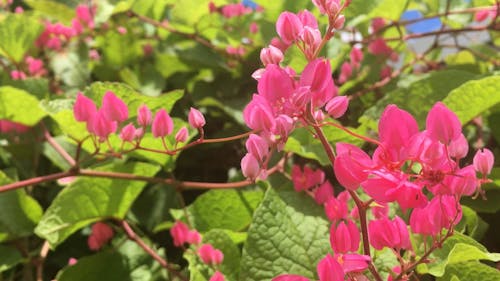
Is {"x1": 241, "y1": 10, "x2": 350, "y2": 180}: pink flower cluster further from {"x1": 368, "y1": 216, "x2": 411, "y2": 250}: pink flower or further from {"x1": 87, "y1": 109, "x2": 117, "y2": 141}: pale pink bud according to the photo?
{"x1": 87, "y1": 109, "x2": 117, "y2": 141}: pale pink bud

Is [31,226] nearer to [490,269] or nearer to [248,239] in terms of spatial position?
[248,239]

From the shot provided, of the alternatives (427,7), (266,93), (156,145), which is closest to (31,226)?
(156,145)

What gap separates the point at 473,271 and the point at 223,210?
0.92 feet

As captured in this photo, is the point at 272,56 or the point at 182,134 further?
the point at 182,134

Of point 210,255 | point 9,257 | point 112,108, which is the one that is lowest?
point 9,257

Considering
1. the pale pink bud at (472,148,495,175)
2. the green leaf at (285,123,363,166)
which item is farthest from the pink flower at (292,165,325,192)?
the pale pink bud at (472,148,495,175)

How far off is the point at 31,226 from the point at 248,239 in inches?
12.9

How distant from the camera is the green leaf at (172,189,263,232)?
598mm

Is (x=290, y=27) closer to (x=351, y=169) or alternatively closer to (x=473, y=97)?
(x=351, y=169)

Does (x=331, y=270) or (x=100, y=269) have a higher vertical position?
(x=331, y=270)

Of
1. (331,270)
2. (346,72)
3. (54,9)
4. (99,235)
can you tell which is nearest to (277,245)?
(331,270)

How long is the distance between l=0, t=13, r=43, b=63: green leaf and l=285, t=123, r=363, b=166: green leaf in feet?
1.62

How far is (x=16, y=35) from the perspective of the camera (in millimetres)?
866

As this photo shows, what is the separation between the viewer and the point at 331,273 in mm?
273
